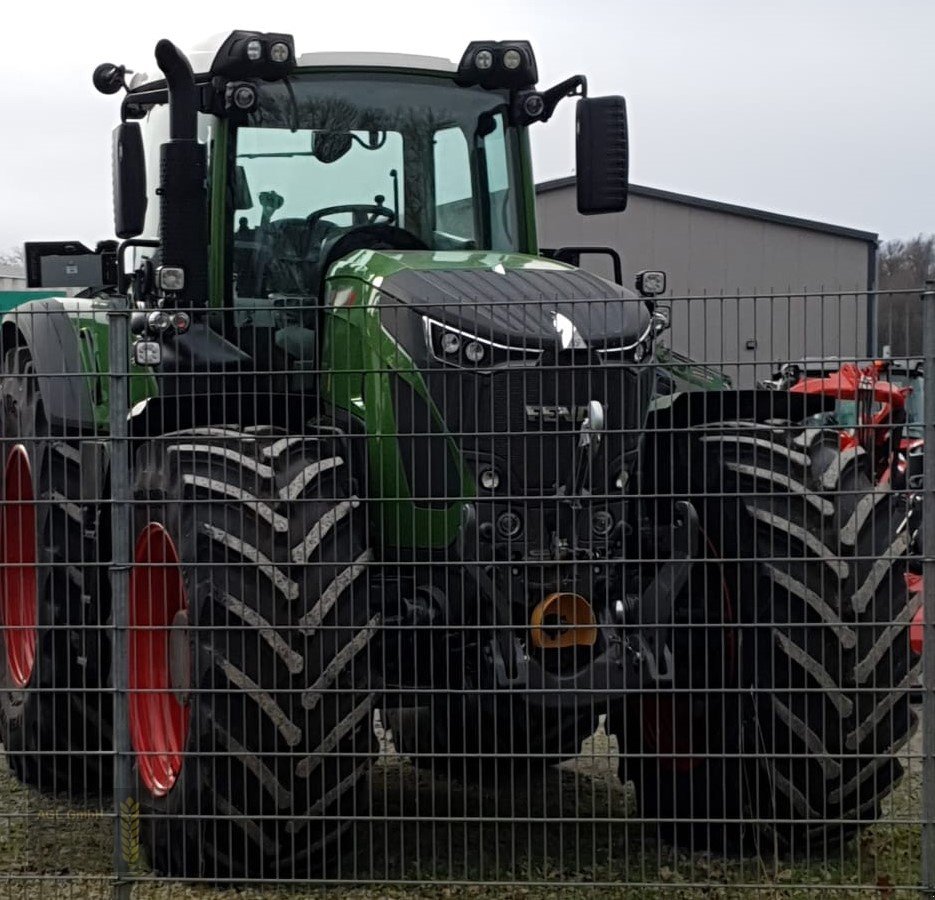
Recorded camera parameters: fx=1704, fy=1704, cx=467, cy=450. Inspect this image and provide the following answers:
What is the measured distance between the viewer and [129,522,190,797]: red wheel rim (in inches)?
226

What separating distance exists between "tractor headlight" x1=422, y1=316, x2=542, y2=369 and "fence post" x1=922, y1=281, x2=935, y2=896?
1289mm

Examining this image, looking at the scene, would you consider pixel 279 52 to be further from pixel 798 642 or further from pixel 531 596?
pixel 798 642

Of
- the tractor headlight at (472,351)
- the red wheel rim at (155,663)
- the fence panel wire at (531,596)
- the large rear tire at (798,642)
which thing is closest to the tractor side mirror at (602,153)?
the fence panel wire at (531,596)

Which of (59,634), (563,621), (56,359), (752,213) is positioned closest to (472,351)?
(563,621)

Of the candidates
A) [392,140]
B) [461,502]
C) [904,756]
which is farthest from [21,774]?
[904,756]

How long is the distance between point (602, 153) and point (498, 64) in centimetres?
58

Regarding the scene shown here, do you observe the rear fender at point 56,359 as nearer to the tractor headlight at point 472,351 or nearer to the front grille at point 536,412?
the tractor headlight at point 472,351

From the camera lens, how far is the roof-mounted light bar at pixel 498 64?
7148 millimetres

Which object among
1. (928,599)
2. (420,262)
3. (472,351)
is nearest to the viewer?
(928,599)

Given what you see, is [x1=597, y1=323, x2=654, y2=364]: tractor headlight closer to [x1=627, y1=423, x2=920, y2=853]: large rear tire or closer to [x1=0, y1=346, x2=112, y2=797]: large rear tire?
[x1=627, y1=423, x2=920, y2=853]: large rear tire

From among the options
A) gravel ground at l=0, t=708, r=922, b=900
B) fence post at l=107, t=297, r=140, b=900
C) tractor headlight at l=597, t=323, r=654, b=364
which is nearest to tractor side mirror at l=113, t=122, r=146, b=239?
fence post at l=107, t=297, r=140, b=900

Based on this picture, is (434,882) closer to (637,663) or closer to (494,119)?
(637,663)

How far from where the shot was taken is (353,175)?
22.9ft

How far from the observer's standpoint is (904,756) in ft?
17.6
